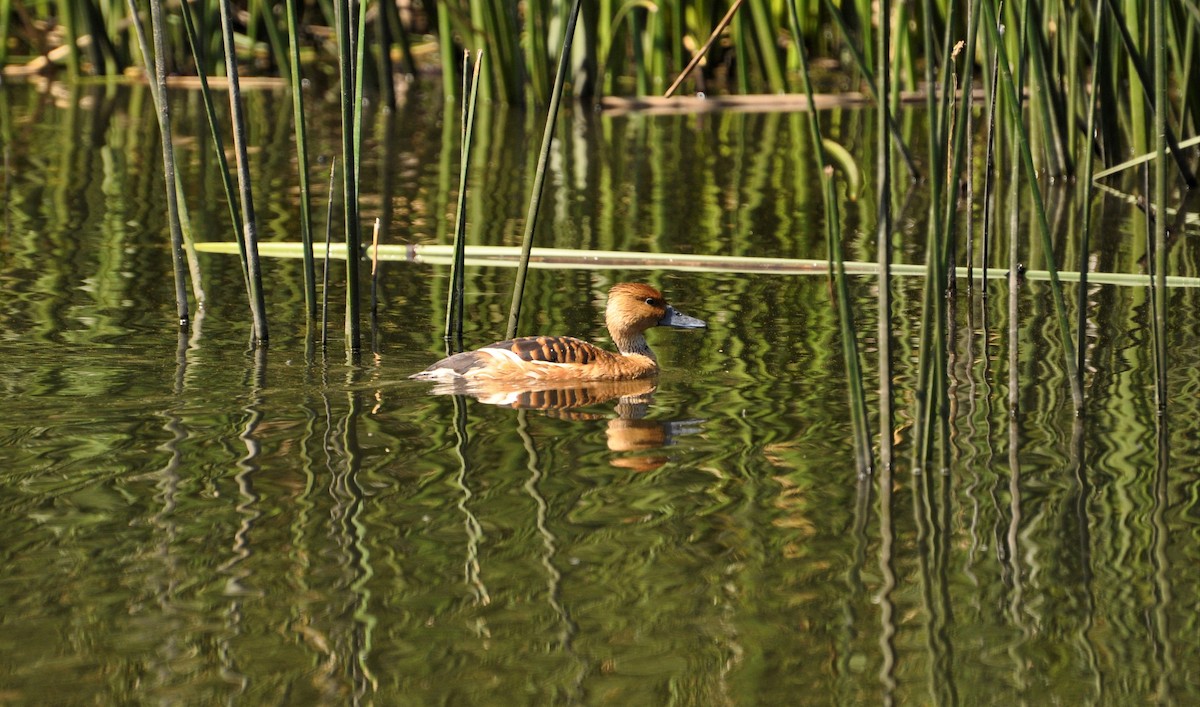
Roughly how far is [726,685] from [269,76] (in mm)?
12409

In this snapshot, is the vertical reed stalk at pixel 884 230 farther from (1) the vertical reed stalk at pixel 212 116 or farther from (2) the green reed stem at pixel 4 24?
(2) the green reed stem at pixel 4 24

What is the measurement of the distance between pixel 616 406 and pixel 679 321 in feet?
2.90

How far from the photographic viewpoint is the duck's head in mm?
6094

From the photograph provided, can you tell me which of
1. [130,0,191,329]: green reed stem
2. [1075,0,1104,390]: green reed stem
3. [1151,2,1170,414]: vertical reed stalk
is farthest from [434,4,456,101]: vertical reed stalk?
[1151,2,1170,414]: vertical reed stalk

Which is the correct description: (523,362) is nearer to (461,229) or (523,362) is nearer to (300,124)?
(461,229)

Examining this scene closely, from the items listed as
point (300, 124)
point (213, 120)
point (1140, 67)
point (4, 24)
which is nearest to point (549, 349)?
point (300, 124)

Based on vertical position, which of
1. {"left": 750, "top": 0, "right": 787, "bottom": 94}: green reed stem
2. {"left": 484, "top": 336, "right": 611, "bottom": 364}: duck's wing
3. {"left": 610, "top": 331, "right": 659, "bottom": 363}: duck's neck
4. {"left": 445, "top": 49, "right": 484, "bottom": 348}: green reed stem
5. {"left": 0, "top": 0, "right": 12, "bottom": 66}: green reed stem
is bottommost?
{"left": 610, "top": 331, "right": 659, "bottom": 363}: duck's neck

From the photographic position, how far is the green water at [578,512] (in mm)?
3324

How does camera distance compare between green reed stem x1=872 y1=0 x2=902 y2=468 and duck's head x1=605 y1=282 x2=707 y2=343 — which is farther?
duck's head x1=605 y1=282 x2=707 y2=343

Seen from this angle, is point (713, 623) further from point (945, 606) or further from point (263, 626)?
point (263, 626)

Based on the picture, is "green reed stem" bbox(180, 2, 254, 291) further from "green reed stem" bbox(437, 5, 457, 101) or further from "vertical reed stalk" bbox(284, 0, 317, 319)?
"green reed stem" bbox(437, 5, 457, 101)

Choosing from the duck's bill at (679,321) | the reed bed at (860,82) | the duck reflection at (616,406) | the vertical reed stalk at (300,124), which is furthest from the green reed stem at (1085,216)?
the vertical reed stalk at (300,124)

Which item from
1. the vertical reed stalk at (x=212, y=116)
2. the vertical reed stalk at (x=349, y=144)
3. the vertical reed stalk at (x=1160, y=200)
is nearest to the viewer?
the vertical reed stalk at (x=1160, y=200)

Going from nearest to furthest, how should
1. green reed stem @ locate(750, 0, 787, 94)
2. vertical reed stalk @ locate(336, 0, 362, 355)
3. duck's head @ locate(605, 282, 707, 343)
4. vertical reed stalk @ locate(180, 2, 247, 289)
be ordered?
vertical reed stalk @ locate(336, 0, 362, 355) → vertical reed stalk @ locate(180, 2, 247, 289) → duck's head @ locate(605, 282, 707, 343) → green reed stem @ locate(750, 0, 787, 94)
